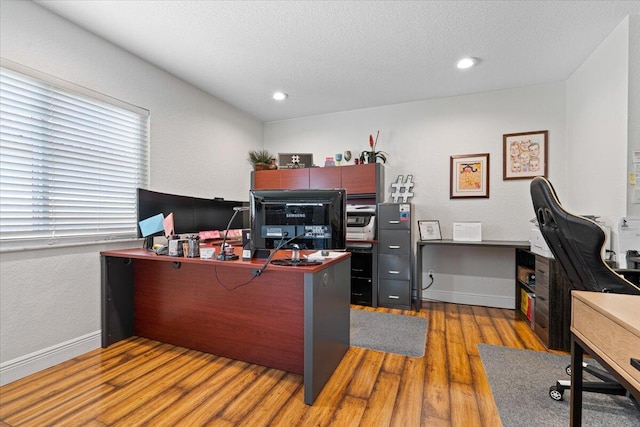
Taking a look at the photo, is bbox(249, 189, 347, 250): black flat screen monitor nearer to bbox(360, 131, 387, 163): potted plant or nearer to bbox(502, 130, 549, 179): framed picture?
bbox(360, 131, 387, 163): potted plant

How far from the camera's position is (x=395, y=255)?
350cm

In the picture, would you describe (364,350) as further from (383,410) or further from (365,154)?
(365,154)

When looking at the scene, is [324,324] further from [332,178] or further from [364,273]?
[332,178]

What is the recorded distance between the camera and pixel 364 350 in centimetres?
238

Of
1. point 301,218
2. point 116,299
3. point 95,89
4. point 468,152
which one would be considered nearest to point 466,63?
point 468,152

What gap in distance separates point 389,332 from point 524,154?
8.62ft

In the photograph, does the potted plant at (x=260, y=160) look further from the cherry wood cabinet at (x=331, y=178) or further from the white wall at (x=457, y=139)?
the white wall at (x=457, y=139)

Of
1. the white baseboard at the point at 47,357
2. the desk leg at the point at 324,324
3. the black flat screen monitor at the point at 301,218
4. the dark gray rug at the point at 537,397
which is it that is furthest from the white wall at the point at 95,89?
the dark gray rug at the point at 537,397

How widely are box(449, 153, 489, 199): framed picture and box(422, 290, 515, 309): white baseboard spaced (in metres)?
1.24

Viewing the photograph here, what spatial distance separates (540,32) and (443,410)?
2.91 m

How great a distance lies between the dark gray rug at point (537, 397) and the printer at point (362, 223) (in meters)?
1.74

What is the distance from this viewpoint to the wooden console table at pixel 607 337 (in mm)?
775

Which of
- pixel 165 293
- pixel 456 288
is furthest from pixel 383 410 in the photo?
pixel 456 288

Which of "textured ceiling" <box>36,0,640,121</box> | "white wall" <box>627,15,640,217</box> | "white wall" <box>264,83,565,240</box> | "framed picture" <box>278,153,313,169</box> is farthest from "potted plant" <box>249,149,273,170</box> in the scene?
"white wall" <box>627,15,640,217</box>
